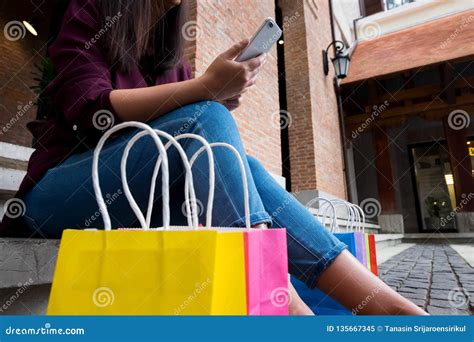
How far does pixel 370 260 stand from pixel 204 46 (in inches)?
82.0

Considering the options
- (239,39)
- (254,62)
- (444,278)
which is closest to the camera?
(254,62)

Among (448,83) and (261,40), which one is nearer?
(261,40)

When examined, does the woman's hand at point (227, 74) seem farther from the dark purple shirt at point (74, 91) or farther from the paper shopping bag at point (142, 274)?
the paper shopping bag at point (142, 274)

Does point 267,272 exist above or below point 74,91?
below

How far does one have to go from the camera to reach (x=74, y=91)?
753mm

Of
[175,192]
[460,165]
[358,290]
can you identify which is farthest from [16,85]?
[460,165]

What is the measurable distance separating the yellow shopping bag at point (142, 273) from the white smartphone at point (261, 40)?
51 cm

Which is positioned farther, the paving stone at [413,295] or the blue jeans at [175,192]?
the paving stone at [413,295]

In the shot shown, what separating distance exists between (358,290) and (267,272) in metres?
0.25

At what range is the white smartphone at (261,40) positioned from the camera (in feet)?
2.59

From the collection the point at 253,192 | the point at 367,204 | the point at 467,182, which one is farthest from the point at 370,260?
the point at 367,204

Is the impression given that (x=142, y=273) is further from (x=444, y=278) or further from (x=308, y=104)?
(x=308, y=104)

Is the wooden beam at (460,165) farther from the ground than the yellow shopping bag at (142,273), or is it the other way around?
the wooden beam at (460,165)

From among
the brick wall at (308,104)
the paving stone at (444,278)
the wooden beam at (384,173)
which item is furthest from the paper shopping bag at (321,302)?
the wooden beam at (384,173)
